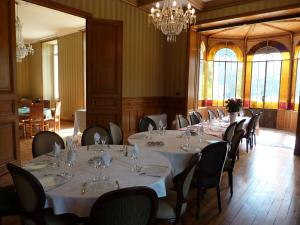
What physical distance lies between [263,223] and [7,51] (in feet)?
13.5

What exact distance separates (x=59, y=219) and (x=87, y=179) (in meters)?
0.35

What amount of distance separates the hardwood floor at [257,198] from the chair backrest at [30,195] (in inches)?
43.5

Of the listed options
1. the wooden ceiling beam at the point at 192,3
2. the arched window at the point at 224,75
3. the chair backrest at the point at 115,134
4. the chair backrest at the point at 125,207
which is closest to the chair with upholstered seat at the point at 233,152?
the chair backrest at the point at 115,134

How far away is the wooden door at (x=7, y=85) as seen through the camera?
354cm

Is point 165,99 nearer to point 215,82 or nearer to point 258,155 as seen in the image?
point 258,155

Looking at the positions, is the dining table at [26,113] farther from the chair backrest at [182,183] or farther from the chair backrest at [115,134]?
the chair backrest at [182,183]

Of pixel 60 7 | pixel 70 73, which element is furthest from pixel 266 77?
pixel 60 7

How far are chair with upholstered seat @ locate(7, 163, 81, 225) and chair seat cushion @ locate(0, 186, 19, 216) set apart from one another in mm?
263

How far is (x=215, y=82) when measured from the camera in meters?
10.0

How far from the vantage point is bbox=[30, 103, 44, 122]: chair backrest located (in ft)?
21.8

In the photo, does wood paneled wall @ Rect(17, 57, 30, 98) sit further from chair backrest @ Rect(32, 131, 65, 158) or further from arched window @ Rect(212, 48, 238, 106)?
chair backrest @ Rect(32, 131, 65, 158)

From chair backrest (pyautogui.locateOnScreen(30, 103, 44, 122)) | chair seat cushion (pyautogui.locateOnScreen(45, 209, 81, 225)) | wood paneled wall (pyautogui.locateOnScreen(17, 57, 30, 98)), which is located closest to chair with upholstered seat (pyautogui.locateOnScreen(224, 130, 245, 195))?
chair seat cushion (pyautogui.locateOnScreen(45, 209, 81, 225))

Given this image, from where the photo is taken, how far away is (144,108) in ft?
21.7

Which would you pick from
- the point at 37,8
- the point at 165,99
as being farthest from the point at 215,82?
the point at 37,8
